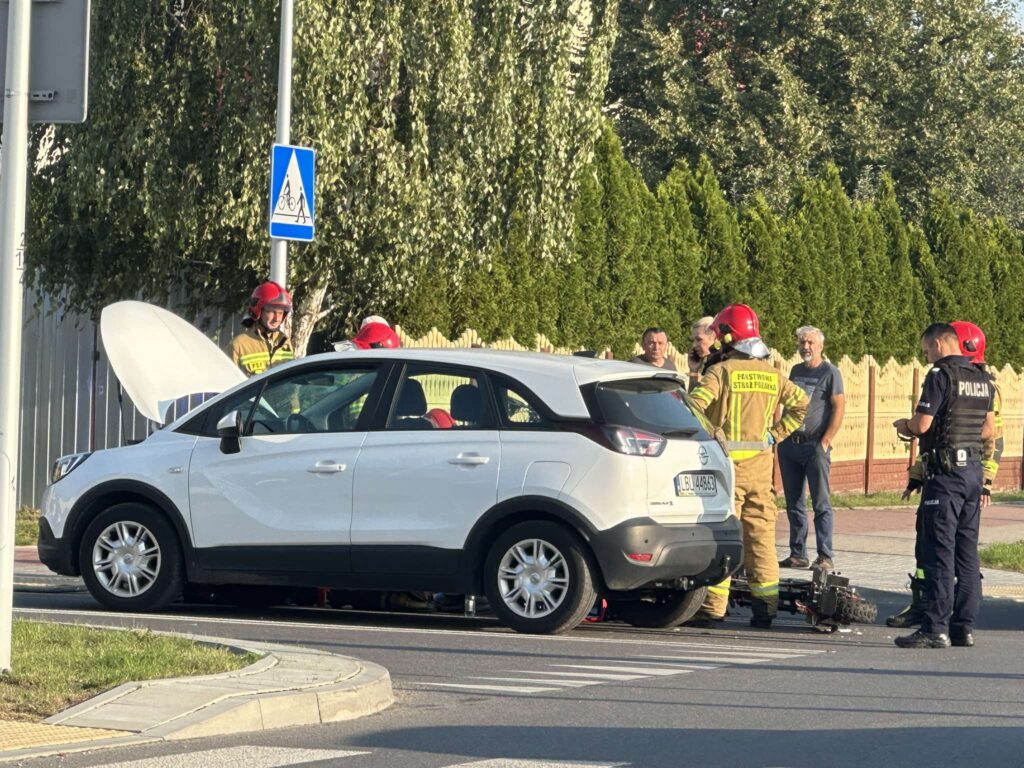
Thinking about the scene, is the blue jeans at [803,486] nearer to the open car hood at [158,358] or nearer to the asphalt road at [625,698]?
the asphalt road at [625,698]

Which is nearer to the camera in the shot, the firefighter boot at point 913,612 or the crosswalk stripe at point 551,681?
the crosswalk stripe at point 551,681

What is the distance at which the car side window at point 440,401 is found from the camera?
11617mm

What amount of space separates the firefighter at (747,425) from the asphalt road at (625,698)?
0.26 meters

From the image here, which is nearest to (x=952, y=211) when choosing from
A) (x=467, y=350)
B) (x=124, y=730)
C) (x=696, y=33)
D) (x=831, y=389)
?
(x=696, y=33)

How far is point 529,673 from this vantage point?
9.82m

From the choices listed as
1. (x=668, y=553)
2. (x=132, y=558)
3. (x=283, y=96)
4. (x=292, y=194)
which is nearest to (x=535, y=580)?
(x=668, y=553)

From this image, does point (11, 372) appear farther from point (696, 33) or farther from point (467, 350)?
point (696, 33)

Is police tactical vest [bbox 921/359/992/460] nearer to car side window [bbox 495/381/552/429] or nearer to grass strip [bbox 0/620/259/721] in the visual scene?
car side window [bbox 495/381/552/429]

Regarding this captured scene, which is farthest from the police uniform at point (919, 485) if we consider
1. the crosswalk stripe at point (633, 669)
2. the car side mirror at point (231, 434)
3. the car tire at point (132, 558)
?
the car tire at point (132, 558)

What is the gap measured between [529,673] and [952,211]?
24.8 metres

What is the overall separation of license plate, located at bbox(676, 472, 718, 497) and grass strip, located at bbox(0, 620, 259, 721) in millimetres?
3103

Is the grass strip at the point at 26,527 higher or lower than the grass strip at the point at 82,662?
higher

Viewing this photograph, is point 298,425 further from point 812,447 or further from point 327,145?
point 327,145

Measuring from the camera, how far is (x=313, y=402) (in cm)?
1205
